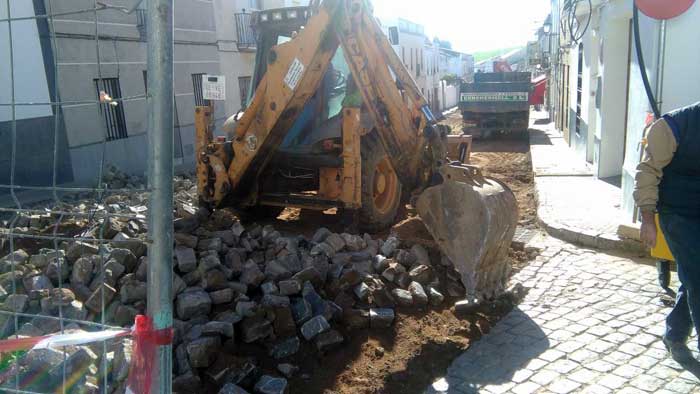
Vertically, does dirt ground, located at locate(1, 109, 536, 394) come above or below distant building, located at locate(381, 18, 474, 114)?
below

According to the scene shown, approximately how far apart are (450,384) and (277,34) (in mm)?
5194

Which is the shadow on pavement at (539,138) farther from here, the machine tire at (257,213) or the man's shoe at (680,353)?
the man's shoe at (680,353)

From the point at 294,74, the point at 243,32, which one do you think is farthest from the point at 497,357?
the point at 243,32

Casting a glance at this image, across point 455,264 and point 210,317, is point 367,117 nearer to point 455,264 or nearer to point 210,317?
point 455,264

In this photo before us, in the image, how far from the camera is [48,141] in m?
10.9

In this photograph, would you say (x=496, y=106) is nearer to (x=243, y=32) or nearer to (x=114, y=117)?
(x=243, y=32)

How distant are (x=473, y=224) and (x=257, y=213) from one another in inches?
136

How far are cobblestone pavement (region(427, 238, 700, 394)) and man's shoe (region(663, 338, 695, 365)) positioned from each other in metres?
0.05

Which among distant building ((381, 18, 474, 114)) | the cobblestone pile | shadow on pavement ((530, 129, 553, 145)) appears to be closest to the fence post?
the cobblestone pile

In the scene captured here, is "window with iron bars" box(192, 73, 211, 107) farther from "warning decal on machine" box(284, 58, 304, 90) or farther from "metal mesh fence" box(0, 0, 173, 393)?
"warning decal on machine" box(284, 58, 304, 90)

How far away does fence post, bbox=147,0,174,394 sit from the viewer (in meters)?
1.77

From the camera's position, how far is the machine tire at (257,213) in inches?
289

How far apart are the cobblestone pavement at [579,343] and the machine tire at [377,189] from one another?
1.82m

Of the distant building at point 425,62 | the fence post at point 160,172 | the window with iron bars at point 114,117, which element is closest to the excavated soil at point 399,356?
the fence post at point 160,172
